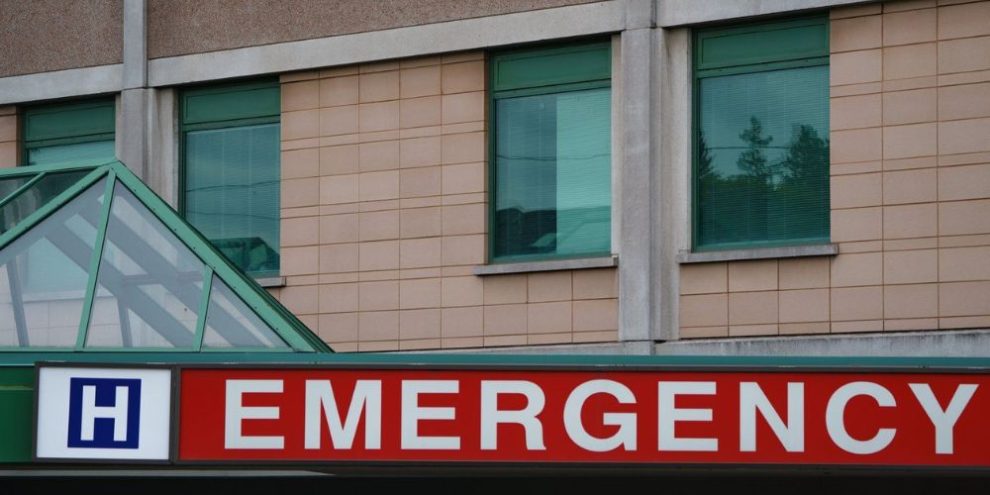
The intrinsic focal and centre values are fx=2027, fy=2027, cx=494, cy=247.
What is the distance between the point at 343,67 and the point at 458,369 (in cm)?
1101

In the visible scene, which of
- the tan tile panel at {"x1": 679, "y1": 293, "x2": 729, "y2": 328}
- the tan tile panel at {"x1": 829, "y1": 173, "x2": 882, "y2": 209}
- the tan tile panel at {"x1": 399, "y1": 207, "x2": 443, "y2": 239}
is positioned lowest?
the tan tile panel at {"x1": 679, "y1": 293, "x2": 729, "y2": 328}

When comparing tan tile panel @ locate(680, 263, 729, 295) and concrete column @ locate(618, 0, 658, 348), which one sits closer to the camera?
tan tile panel @ locate(680, 263, 729, 295)

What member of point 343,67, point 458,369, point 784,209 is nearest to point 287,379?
point 458,369

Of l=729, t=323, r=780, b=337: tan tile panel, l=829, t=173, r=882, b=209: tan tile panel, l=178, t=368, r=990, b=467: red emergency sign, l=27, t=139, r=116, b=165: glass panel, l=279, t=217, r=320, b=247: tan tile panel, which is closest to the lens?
l=178, t=368, r=990, b=467: red emergency sign

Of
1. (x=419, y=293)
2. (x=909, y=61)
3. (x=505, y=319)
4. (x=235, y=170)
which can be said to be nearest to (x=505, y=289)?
(x=505, y=319)

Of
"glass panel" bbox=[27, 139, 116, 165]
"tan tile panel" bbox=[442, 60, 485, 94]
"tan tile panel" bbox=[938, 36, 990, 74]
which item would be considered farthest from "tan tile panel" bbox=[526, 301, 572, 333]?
"glass panel" bbox=[27, 139, 116, 165]

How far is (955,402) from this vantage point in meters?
11.4

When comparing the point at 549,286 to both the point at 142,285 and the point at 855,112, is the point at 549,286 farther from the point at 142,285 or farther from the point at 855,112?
the point at 142,285

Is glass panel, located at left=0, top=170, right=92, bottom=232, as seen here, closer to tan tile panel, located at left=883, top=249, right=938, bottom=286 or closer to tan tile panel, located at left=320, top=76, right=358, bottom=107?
tan tile panel, located at left=320, top=76, right=358, bottom=107

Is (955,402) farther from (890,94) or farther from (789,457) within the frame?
(890,94)

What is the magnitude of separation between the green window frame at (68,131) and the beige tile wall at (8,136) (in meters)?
0.14

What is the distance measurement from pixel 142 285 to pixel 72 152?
11.1 meters

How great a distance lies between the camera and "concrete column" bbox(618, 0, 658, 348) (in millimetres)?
20234

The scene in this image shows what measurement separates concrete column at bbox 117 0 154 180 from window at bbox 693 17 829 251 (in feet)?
22.3
